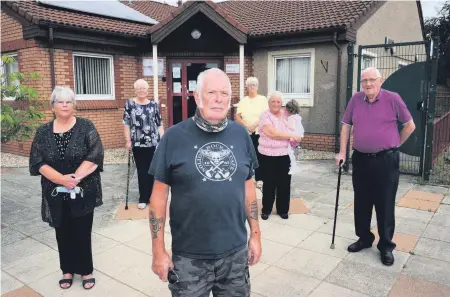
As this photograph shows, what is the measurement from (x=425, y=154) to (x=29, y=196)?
6800 mm

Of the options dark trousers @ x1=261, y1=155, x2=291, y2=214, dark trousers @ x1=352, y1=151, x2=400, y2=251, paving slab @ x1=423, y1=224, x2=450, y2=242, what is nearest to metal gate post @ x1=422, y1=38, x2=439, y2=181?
paving slab @ x1=423, y1=224, x2=450, y2=242

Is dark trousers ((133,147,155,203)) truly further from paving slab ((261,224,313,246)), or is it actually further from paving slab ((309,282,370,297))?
paving slab ((309,282,370,297))

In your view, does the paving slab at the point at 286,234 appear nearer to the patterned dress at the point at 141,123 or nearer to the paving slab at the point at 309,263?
the paving slab at the point at 309,263

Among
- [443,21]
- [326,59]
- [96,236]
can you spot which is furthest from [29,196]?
[443,21]

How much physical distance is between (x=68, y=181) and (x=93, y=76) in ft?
26.2

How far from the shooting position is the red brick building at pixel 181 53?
9.41 metres

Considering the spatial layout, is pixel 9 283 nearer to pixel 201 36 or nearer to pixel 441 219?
pixel 441 219

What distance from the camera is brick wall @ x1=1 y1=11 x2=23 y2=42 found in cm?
949

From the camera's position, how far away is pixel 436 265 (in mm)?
3680

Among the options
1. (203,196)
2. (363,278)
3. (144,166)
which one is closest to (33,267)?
(144,166)

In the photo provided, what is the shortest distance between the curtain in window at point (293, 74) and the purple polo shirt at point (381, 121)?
698cm

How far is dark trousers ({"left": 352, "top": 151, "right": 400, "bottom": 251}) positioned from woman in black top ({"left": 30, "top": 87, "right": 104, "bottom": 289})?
2551mm

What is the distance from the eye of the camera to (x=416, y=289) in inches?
127

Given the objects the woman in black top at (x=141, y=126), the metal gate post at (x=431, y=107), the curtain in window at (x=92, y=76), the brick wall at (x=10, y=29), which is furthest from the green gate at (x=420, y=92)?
the brick wall at (x=10, y=29)
